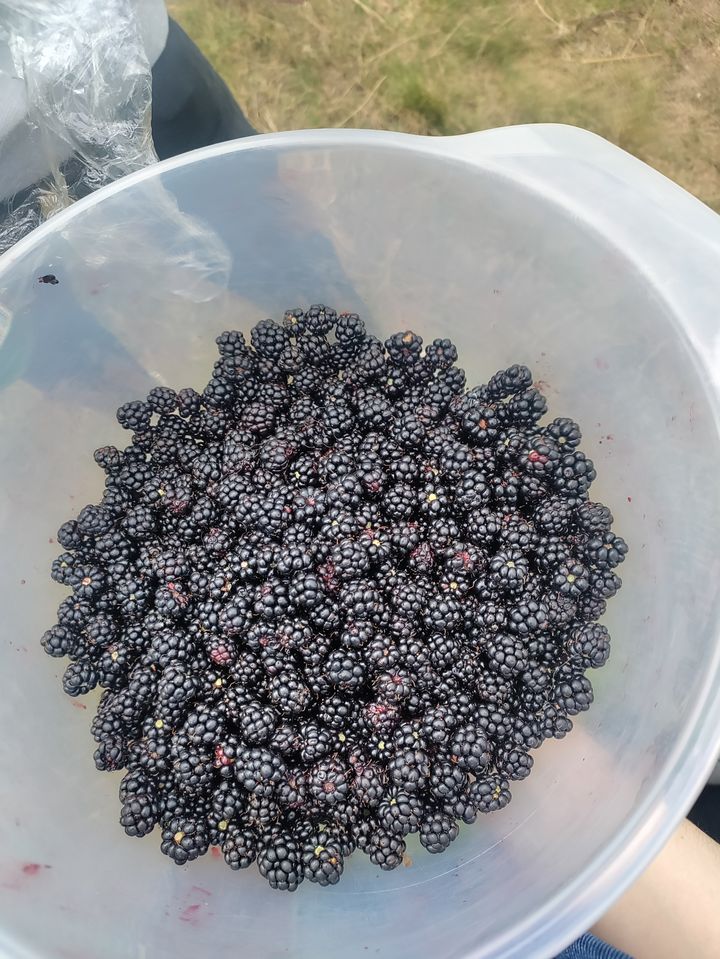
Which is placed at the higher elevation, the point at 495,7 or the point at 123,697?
the point at 495,7

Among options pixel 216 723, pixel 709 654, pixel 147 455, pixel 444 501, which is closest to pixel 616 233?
pixel 444 501

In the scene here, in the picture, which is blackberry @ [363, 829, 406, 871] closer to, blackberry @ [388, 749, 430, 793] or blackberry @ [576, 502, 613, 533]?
blackberry @ [388, 749, 430, 793]

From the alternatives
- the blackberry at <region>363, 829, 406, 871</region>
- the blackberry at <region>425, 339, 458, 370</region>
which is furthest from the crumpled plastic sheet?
the blackberry at <region>363, 829, 406, 871</region>

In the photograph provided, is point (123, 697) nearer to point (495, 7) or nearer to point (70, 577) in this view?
point (70, 577)

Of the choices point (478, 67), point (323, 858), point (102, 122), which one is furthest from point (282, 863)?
point (478, 67)

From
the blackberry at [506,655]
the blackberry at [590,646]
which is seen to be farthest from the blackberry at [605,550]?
the blackberry at [506,655]

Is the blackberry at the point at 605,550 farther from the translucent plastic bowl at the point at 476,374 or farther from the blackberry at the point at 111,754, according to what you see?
the blackberry at the point at 111,754
